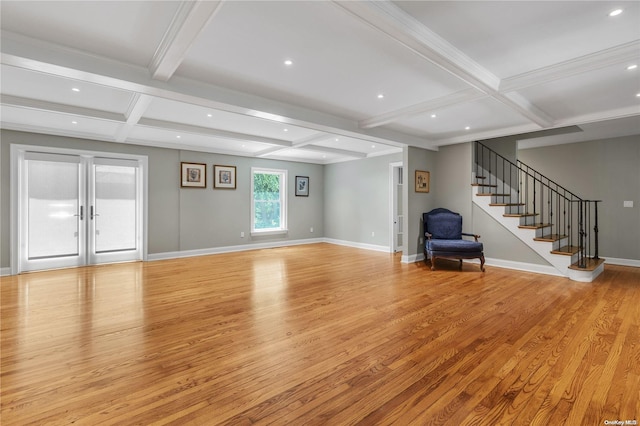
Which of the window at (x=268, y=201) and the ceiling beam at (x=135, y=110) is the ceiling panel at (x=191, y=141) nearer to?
the ceiling beam at (x=135, y=110)

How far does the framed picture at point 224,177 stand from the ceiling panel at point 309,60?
3.96 meters

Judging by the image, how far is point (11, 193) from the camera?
5078 millimetres

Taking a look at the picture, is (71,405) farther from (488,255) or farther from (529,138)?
(529,138)

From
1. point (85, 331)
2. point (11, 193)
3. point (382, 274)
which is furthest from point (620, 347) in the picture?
point (11, 193)

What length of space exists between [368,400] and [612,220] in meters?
6.98

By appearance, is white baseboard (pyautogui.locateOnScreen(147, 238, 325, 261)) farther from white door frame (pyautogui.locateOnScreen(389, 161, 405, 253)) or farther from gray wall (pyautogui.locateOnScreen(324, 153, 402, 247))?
white door frame (pyautogui.locateOnScreen(389, 161, 405, 253))

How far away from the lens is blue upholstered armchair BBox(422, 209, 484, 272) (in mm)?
5285

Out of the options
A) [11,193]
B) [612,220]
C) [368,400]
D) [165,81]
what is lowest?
[368,400]

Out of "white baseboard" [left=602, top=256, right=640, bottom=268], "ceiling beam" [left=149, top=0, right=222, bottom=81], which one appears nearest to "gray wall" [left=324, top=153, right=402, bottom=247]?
"white baseboard" [left=602, top=256, right=640, bottom=268]

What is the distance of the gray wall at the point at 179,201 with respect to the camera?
5.14 m

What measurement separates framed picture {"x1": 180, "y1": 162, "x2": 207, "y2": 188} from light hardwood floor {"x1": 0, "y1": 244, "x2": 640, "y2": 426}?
2931mm

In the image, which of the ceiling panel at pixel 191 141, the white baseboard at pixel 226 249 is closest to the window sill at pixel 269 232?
the white baseboard at pixel 226 249

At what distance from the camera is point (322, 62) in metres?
2.92

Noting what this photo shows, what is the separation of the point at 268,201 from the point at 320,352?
6.33m
